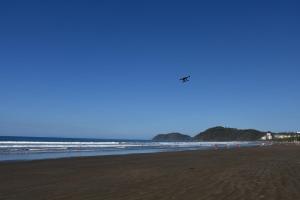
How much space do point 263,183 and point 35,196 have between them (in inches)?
277

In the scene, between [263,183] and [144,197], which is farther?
[263,183]

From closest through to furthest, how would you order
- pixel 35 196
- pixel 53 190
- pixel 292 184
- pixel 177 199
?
pixel 177 199, pixel 35 196, pixel 53 190, pixel 292 184

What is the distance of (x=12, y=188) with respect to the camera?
12953mm

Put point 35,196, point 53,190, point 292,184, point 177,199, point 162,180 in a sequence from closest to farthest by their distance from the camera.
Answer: point 177,199 < point 35,196 < point 53,190 < point 292,184 < point 162,180

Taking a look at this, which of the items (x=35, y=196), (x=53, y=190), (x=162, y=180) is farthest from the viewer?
(x=162, y=180)

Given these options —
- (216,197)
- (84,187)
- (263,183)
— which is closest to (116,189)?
(84,187)

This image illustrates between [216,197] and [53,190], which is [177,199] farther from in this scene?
[53,190]

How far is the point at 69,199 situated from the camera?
10.4 metres

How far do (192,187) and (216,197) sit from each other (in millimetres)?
2053

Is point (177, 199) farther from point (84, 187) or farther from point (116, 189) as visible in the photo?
point (84, 187)

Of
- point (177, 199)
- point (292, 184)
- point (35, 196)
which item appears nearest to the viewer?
point (177, 199)

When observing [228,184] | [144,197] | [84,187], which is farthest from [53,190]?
[228,184]

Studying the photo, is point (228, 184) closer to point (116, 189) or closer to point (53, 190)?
point (116, 189)

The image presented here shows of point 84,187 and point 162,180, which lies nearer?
point 84,187
